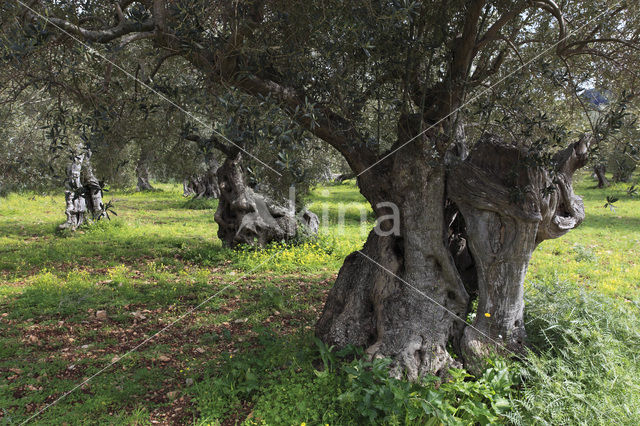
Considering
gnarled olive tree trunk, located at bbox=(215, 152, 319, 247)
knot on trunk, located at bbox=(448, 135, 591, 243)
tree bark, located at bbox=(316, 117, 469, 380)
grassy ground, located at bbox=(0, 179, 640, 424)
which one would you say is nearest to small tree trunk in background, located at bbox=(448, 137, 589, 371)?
knot on trunk, located at bbox=(448, 135, 591, 243)

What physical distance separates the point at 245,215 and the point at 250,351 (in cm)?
625

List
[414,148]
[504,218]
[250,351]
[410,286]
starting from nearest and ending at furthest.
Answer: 1. [504,218]
2. [414,148]
3. [410,286]
4. [250,351]

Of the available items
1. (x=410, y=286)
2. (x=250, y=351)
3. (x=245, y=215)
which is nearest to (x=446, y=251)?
(x=410, y=286)

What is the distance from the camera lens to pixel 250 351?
5633 mm

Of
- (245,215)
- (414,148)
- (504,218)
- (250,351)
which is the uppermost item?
(414,148)

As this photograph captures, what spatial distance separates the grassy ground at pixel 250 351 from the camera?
4.14 metres

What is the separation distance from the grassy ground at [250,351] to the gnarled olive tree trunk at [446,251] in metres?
0.41

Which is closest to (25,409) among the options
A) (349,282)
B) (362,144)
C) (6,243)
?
(349,282)

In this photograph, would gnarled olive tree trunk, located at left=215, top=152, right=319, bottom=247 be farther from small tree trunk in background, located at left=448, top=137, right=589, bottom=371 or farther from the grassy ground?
small tree trunk in background, located at left=448, top=137, right=589, bottom=371

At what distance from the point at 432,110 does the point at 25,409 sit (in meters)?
5.79

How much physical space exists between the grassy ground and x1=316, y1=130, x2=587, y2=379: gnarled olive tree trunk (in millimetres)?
410

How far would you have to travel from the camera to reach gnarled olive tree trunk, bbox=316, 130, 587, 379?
4.73 meters

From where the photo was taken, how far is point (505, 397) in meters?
4.42

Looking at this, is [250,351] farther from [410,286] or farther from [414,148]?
[414,148]
